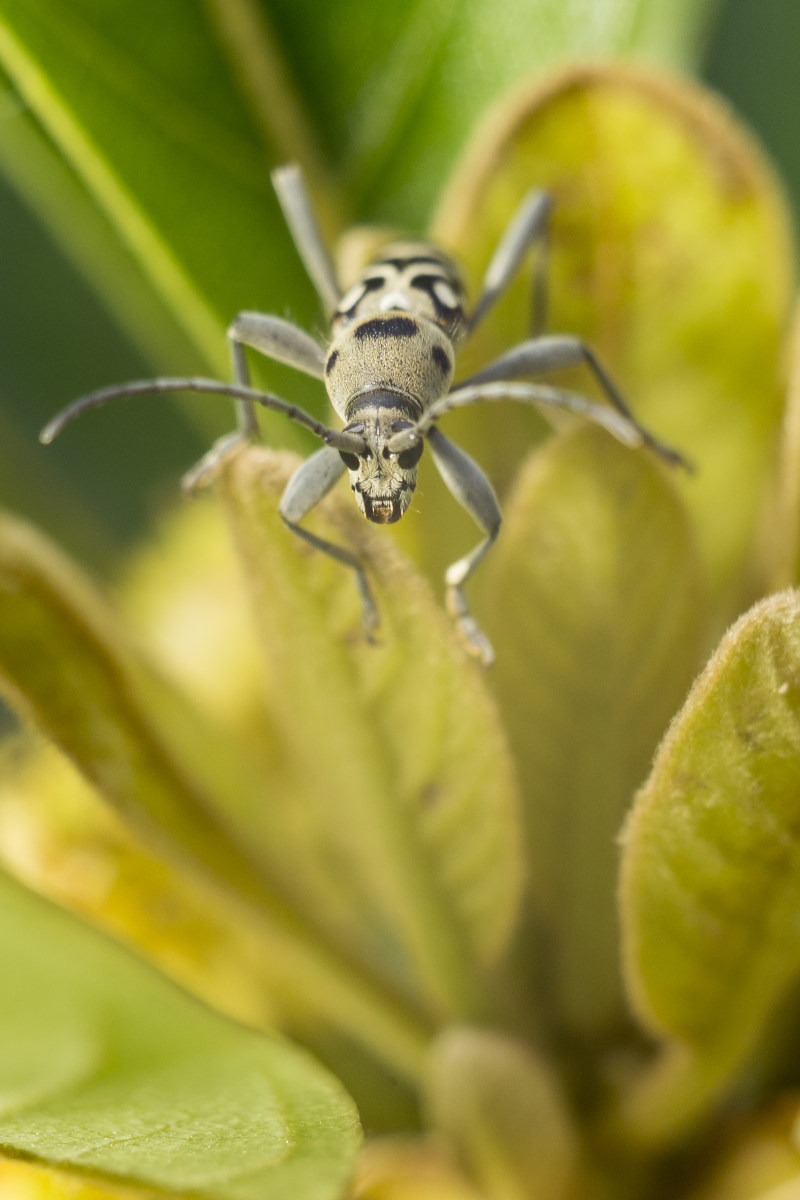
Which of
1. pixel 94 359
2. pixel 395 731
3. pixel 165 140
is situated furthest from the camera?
pixel 94 359

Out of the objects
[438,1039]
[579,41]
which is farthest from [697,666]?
[579,41]

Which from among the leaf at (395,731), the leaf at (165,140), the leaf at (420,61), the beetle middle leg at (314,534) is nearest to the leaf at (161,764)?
the leaf at (395,731)

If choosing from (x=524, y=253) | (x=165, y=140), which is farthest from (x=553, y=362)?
(x=165, y=140)

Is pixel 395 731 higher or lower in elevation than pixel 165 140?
lower

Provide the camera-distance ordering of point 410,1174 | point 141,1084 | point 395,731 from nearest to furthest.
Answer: point 141,1084 → point 395,731 → point 410,1174

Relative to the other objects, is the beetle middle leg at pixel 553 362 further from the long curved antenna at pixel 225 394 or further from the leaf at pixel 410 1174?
the leaf at pixel 410 1174

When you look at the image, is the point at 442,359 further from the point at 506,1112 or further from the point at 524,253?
the point at 506,1112
